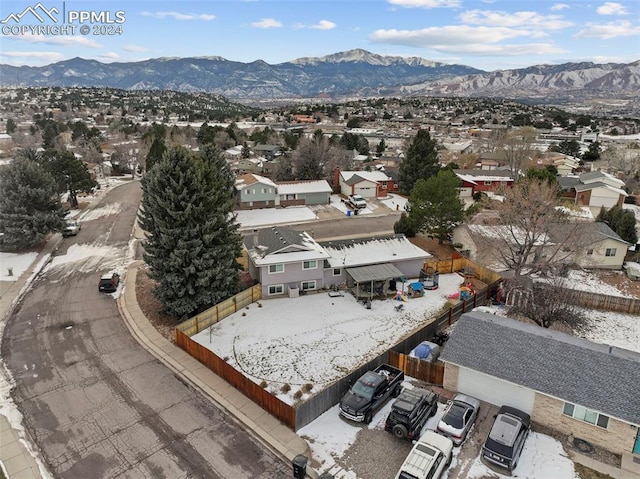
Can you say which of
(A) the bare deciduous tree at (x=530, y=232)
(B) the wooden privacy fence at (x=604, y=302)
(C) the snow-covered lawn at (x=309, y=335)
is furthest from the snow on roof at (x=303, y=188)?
(B) the wooden privacy fence at (x=604, y=302)

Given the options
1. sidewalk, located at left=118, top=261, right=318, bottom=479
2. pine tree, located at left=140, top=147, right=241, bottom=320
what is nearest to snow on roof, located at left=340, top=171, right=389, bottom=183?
pine tree, located at left=140, top=147, right=241, bottom=320

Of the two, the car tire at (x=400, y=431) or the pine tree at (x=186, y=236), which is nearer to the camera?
the car tire at (x=400, y=431)

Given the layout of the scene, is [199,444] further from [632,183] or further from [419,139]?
[632,183]

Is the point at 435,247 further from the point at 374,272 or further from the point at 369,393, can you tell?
the point at 369,393

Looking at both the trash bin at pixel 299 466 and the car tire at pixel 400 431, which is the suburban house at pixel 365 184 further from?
the trash bin at pixel 299 466

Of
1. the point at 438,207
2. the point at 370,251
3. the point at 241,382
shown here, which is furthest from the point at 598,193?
the point at 241,382

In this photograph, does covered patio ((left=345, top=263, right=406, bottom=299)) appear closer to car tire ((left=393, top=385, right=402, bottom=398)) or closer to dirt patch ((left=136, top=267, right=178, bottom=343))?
car tire ((left=393, top=385, right=402, bottom=398))

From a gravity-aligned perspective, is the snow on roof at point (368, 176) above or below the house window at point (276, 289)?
above

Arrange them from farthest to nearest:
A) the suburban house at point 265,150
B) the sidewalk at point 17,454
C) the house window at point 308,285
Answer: the suburban house at point 265,150
the house window at point 308,285
the sidewalk at point 17,454
